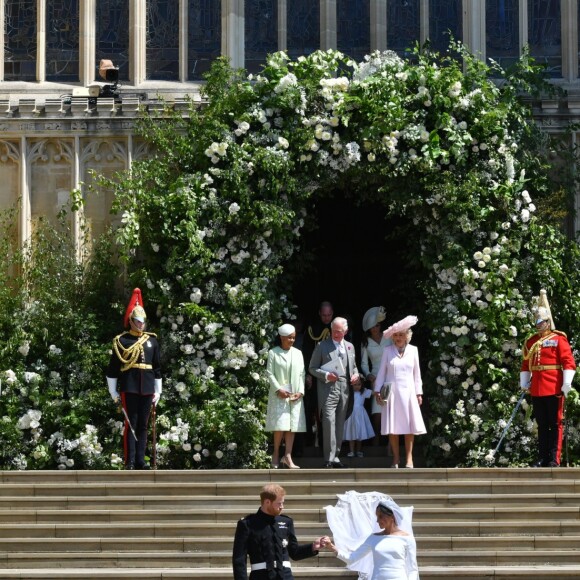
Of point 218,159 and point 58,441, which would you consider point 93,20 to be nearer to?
point 218,159

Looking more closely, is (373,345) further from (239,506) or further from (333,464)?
(239,506)

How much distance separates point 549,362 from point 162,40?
24.8ft

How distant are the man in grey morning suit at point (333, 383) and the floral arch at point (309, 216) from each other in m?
1.07

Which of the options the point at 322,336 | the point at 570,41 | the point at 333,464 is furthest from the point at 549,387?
the point at 570,41

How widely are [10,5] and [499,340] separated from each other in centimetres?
820

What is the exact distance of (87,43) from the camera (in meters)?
21.6

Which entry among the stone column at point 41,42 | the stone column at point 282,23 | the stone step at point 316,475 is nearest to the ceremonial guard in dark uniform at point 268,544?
the stone step at point 316,475

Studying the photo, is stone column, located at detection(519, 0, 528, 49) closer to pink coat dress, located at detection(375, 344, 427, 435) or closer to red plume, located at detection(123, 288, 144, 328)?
pink coat dress, located at detection(375, 344, 427, 435)

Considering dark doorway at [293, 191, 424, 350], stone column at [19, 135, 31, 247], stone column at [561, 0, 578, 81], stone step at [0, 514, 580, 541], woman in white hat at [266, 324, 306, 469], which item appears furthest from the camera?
dark doorway at [293, 191, 424, 350]

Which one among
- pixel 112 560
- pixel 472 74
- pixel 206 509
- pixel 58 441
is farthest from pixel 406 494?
pixel 472 74

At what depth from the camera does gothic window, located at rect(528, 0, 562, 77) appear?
21656 millimetres

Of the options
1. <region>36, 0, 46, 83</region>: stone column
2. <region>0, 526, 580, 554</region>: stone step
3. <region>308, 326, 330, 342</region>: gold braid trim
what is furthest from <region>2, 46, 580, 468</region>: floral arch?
<region>0, 526, 580, 554</region>: stone step

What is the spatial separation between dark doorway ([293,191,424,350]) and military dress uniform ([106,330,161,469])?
15.2 feet

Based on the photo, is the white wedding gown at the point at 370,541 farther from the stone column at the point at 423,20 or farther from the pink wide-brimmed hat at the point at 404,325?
the stone column at the point at 423,20
